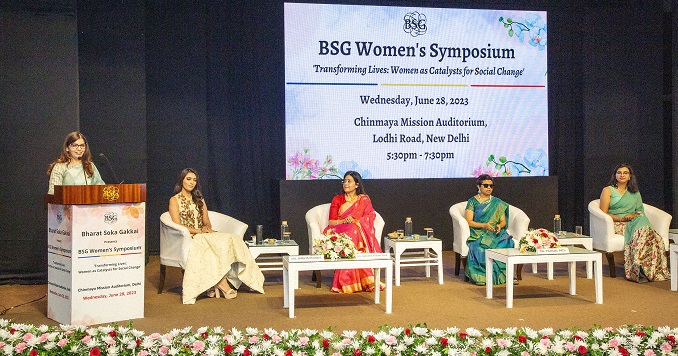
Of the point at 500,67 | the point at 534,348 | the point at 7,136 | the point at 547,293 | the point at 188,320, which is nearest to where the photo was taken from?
the point at 534,348

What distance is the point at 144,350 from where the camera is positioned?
3.21 meters

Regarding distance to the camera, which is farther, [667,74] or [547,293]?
[667,74]

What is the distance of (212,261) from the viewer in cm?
647

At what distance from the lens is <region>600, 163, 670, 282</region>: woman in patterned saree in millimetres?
7215

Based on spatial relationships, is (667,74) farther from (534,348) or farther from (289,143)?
(534,348)

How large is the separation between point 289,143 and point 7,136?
10.4ft

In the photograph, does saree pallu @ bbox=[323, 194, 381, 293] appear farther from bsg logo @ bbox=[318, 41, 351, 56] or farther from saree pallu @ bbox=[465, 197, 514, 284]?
bsg logo @ bbox=[318, 41, 351, 56]

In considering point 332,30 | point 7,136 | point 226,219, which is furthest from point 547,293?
point 7,136

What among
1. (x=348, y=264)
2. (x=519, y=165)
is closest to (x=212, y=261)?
(x=348, y=264)

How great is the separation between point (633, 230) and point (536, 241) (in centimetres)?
190

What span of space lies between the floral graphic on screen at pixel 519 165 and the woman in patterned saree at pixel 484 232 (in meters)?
2.27

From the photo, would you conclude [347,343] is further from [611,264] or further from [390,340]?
[611,264]

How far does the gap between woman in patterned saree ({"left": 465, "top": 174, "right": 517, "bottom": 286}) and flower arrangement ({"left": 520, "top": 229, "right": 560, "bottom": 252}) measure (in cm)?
98

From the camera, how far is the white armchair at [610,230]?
755 cm
